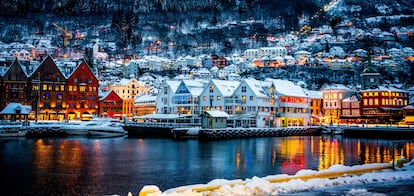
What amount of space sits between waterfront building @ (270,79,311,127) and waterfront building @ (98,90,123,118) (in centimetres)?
4241

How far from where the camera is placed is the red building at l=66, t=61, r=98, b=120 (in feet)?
314

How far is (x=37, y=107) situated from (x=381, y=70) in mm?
131085

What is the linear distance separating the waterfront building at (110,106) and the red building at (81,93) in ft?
9.19

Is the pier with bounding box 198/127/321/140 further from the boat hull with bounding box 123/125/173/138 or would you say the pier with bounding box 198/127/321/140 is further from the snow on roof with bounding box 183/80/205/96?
the snow on roof with bounding box 183/80/205/96

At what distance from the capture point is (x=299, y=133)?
79062mm

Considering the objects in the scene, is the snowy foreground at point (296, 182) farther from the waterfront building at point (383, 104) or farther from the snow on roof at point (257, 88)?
the waterfront building at point (383, 104)

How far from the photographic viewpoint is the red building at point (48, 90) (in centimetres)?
9062

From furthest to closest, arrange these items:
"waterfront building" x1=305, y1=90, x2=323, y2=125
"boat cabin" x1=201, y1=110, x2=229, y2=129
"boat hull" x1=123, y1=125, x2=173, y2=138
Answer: "waterfront building" x1=305, y1=90, x2=323, y2=125 < "boat hull" x1=123, y1=125, x2=173, y2=138 < "boat cabin" x1=201, y1=110, x2=229, y2=129

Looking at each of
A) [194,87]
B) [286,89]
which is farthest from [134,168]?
[286,89]

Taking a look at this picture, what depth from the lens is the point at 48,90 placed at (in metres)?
92.6

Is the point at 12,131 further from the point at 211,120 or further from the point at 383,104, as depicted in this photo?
the point at 383,104

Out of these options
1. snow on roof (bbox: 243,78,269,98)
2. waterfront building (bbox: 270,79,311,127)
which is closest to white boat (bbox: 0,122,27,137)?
snow on roof (bbox: 243,78,269,98)

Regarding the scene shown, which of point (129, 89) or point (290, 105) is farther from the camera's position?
point (129, 89)

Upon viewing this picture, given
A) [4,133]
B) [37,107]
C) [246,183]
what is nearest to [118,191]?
[246,183]
